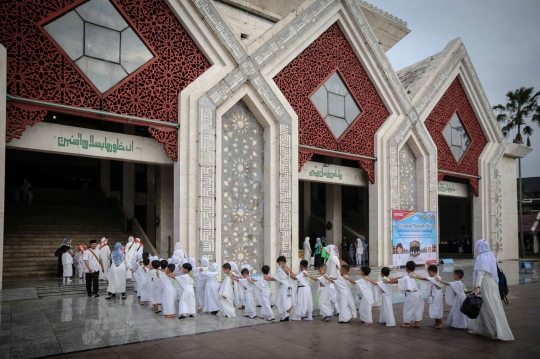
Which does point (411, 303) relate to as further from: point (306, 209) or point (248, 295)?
point (306, 209)

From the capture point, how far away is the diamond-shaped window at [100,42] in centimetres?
1132

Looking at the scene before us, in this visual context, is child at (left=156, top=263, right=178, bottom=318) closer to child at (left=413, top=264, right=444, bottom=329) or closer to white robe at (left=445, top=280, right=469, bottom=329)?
child at (left=413, top=264, right=444, bottom=329)

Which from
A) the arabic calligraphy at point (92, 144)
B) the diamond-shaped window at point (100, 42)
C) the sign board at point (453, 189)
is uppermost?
the diamond-shaped window at point (100, 42)

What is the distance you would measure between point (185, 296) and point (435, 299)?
4.30 m

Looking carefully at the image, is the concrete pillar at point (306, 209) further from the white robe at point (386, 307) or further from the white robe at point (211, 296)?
the white robe at point (386, 307)

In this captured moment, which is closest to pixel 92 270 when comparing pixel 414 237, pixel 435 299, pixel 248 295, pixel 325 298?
pixel 248 295

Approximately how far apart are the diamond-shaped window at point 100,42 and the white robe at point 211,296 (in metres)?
6.22

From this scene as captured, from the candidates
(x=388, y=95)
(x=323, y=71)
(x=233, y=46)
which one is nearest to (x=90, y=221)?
(x=233, y=46)

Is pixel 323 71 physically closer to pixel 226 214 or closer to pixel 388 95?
pixel 388 95

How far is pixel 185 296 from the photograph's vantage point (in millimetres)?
7941

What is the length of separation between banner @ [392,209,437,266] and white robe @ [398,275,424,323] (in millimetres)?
10166

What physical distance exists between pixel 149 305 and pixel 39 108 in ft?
18.0

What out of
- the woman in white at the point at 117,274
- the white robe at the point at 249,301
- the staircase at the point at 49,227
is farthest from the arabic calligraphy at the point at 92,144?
the white robe at the point at 249,301

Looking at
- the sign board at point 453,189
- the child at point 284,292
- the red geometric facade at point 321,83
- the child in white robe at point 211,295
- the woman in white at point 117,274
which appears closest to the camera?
the child at point 284,292
